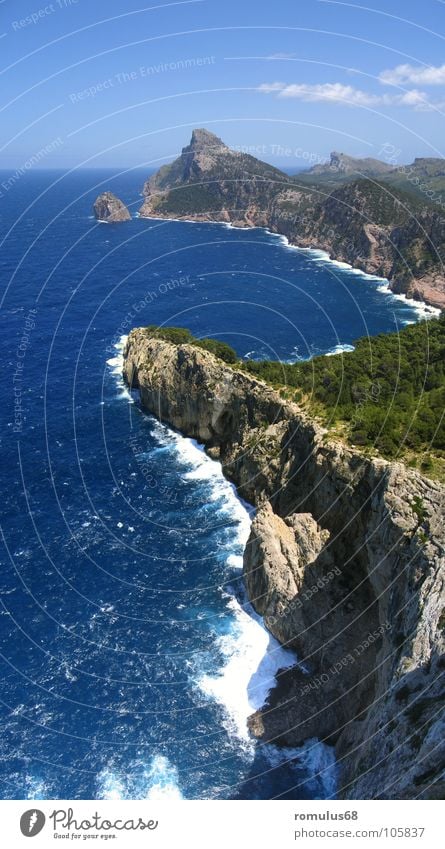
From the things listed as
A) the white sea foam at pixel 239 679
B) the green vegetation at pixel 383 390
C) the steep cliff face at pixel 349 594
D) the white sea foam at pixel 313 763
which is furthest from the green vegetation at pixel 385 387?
the white sea foam at pixel 313 763

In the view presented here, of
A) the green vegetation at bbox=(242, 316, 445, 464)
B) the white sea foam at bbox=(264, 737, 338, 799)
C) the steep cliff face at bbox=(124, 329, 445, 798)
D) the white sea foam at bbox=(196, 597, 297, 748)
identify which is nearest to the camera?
the steep cliff face at bbox=(124, 329, 445, 798)

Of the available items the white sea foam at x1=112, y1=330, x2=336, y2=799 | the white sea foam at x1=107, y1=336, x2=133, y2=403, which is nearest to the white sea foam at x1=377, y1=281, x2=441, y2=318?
the white sea foam at x1=107, y1=336, x2=133, y2=403

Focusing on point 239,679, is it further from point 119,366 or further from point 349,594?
point 119,366

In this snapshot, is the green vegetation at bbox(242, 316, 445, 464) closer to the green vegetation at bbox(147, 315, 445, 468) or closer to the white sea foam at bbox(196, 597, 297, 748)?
the green vegetation at bbox(147, 315, 445, 468)

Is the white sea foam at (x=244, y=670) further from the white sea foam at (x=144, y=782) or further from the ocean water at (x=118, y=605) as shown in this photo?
the white sea foam at (x=144, y=782)

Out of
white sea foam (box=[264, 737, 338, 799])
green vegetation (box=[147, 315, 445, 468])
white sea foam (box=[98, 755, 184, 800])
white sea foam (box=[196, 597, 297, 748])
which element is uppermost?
green vegetation (box=[147, 315, 445, 468])

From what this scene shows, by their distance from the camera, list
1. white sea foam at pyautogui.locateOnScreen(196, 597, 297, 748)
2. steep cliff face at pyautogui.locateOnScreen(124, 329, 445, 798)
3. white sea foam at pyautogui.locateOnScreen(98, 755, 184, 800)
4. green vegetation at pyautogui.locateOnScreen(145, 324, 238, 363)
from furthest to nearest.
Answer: green vegetation at pyautogui.locateOnScreen(145, 324, 238, 363), white sea foam at pyautogui.locateOnScreen(196, 597, 297, 748), white sea foam at pyautogui.locateOnScreen(98, 755, 184, 800), steep cliff face at pyautogui.locateOnScreen(124, 329, 445, 798)
